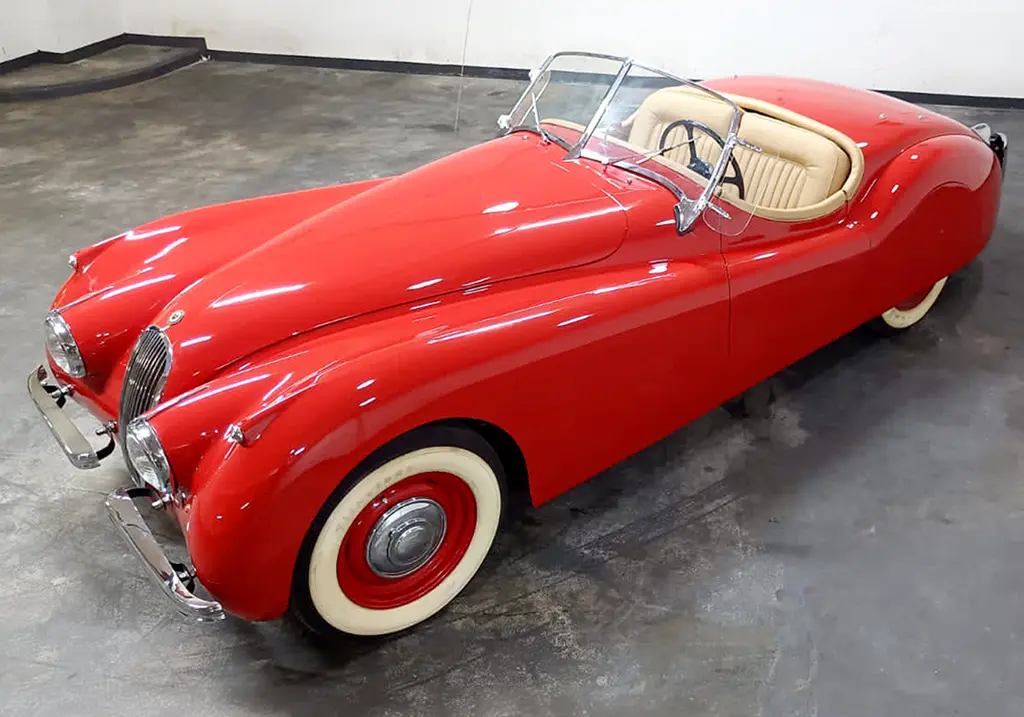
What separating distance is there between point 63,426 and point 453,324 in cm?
118

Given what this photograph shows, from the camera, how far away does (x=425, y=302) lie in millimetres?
2227

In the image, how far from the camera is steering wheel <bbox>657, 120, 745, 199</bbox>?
2682 millimetres

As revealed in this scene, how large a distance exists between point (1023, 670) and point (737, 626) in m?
0.70

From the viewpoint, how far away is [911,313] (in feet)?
11.8

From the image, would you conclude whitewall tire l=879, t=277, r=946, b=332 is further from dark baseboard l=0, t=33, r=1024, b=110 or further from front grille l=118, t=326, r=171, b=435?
dark baseboard l=0, t=33, r=1024, b=110

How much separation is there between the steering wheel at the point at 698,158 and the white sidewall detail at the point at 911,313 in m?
0.92

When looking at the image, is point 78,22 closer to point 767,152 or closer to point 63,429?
point 63,429

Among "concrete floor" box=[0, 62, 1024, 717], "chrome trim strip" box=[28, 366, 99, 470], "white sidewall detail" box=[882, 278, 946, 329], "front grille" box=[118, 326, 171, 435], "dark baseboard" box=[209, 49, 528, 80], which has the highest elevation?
"dark baseboard" box=[209, 49, 528, 80]

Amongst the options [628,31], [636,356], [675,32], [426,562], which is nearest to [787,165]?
[636,356]

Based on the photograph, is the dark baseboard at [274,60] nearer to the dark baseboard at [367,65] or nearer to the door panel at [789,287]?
the dark baseboard at [367,65]

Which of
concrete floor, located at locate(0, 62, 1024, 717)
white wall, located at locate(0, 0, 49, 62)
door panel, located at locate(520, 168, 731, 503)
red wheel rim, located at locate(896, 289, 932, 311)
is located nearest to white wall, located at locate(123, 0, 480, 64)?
white wall, located at locate(0, 0, 49, 62)

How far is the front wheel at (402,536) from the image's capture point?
6.60ft

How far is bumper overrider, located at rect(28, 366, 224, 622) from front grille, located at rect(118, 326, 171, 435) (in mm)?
165

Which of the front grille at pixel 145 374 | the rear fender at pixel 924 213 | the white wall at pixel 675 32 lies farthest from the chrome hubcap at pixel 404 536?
the white wall at pixel 675 32
